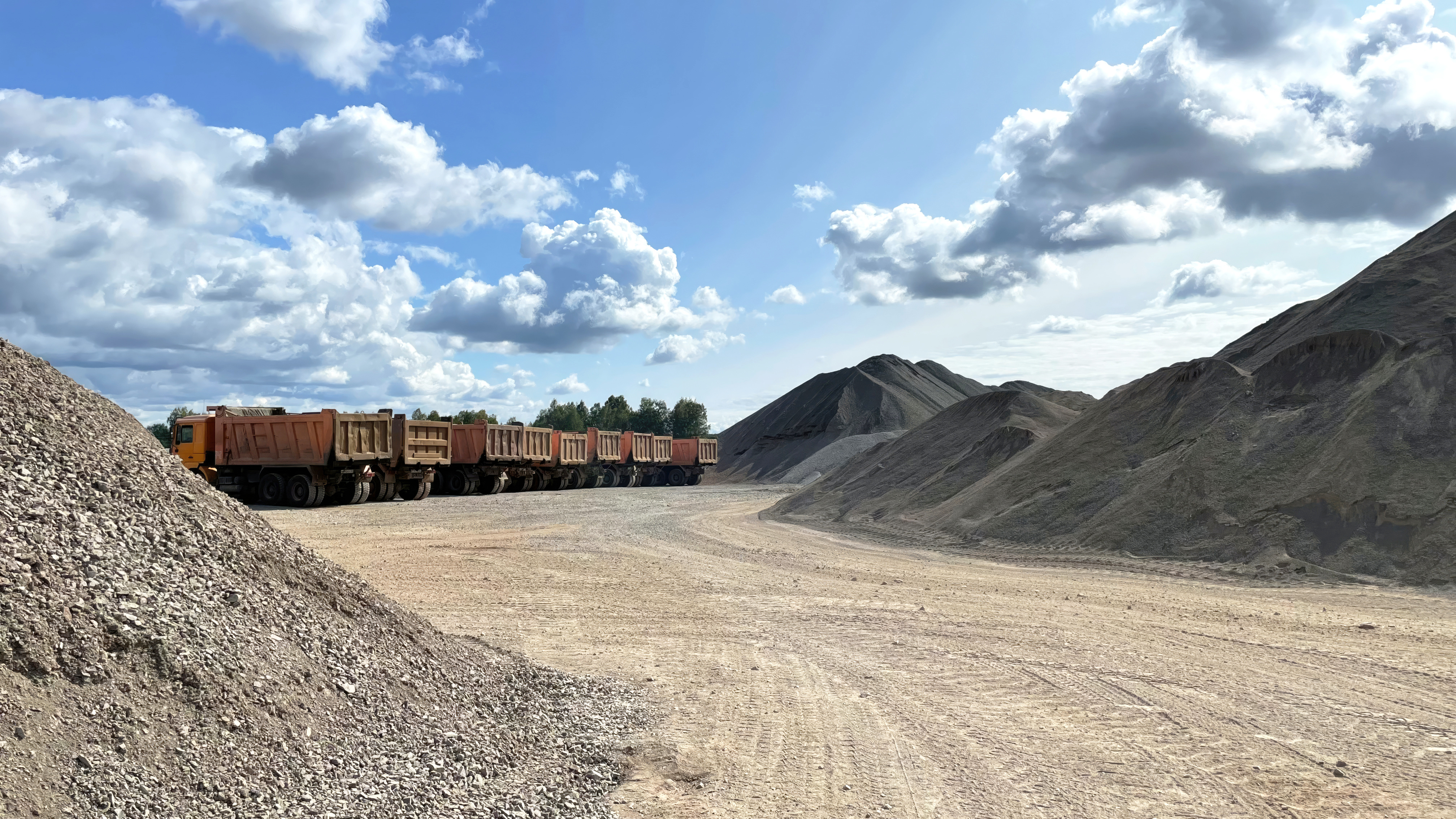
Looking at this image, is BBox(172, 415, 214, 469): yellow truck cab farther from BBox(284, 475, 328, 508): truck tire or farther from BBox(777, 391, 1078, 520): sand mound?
BBox(777, 391, 1078, 520): sand mound

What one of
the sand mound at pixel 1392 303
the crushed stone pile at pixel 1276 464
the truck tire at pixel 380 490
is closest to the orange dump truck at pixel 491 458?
the truck tire at pixel 380 490

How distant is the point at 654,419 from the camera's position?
10981cm

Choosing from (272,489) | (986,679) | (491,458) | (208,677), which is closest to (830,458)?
(491,458)

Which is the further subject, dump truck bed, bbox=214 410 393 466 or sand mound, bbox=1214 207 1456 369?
dump truck bed, bbox=214 410 393 466

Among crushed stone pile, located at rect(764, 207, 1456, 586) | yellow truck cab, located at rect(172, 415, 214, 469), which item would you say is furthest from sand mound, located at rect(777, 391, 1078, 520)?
yellow truck cab, located at rect(172, 415, 214, 469)

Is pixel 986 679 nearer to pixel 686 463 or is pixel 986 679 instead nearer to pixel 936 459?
pixel 936 459

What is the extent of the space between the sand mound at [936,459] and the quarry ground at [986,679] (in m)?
13.0

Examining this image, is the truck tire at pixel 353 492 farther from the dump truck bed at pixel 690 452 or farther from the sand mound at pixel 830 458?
the sand mound at pixel 830 458

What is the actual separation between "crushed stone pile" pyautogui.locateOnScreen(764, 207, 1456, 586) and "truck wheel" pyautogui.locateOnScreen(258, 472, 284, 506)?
16.5 metres

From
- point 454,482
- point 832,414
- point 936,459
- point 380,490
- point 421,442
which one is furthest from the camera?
point 832,414

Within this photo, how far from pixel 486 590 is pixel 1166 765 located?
997 centimetres

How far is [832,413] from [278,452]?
6472 centimetres

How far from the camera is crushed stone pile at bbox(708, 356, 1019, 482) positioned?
8112 cm

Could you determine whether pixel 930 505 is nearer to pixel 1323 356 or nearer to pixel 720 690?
pixel 1323 356
